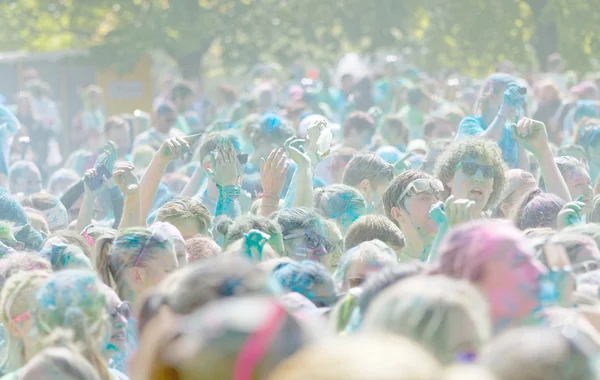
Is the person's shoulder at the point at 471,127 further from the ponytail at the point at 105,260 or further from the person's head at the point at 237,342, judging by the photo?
the person's head at the point at 237,342

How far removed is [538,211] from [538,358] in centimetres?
396

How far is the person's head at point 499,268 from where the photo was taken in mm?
3742

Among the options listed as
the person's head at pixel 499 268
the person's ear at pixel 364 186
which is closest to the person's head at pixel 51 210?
the person's ear at pixel 364 186

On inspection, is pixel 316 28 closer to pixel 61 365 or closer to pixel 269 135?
pixel 269 135

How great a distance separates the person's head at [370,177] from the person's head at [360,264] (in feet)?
8.83

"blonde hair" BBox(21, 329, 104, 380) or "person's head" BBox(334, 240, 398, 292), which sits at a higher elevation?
"blonde hair" BBox(21, 329, 104, 380)

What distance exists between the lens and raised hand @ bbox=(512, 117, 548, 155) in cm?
779

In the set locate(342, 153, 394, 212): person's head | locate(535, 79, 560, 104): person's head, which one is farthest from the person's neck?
locate(535, 79, 560, 104): person's head

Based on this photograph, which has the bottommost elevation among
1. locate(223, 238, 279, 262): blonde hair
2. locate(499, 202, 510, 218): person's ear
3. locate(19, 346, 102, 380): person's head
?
locate(499, 202, 510, 218): person's ear

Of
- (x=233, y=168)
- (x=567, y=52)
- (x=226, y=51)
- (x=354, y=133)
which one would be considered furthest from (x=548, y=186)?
(x=226, y=51)

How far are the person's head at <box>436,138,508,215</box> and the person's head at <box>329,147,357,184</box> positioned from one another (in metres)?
2.84

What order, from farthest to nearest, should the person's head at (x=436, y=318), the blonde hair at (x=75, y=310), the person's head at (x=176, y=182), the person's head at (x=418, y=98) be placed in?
the person's head at (x=418, y=98) < the person's head at (x=176, y=182) < the blonde hair at (x=75, y=310) < the person's head at (x=436, y=318)

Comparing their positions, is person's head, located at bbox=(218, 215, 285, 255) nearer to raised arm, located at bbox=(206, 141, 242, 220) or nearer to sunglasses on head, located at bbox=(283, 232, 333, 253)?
sunglasses on head, located at bbox=(283, 232, 333, 253)

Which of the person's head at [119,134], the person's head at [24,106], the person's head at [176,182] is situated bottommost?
the person's head at [24,106]
